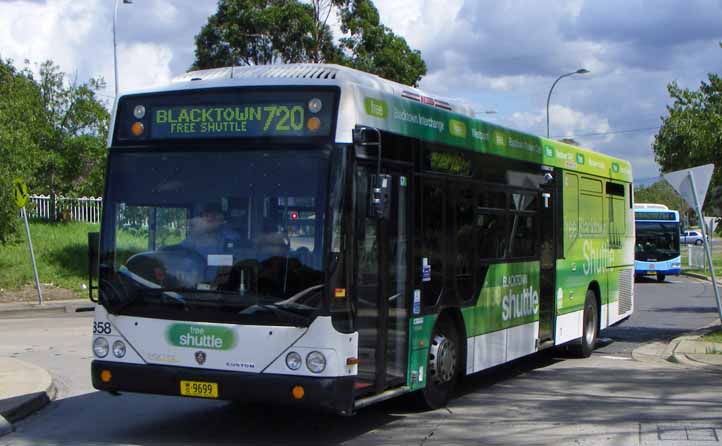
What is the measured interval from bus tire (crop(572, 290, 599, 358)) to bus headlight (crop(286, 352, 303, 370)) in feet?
26.2

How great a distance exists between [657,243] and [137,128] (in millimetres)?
35344

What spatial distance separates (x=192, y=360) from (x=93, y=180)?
27126 millimetres

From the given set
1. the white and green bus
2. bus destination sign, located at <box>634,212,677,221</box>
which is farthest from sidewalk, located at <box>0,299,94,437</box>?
bus destination sign, located at <box>634,212,677,221</box>

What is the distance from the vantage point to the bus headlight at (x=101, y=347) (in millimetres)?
8273

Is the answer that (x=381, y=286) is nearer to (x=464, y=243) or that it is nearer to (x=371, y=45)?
(x=464, y=243)

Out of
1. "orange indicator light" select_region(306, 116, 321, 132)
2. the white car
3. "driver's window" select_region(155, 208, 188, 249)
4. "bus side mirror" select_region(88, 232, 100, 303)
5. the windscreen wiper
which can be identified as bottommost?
the windscreen wiper

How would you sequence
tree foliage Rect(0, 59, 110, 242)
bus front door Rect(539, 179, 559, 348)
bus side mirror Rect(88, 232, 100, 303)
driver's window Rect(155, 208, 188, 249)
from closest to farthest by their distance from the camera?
1. driver's window Rect(155, 208, 188, 249)
2. bus side mirror Rect(88, 232, 100, 303)
3. bus front door Rect(539, 179, 559, 348)
4. tree foliage Rect(0, 59, 110, 242)

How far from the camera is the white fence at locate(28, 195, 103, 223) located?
33188 millimetres

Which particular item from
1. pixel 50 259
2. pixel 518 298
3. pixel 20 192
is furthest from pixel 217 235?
pixel 50 259

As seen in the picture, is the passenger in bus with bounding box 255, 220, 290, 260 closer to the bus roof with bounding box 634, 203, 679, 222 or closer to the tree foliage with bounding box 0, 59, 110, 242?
the tree foliage with bounding box 0, 59, 110, 242

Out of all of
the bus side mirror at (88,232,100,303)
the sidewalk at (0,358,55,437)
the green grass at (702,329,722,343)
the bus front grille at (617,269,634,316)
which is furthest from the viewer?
the bus front grille at (617,269,634,316)

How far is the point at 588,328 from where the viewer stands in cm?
1495

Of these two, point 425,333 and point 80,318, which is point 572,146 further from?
point 80,318

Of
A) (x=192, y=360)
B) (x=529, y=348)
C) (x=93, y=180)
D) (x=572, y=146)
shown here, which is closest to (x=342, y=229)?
(x=192, y=360)
